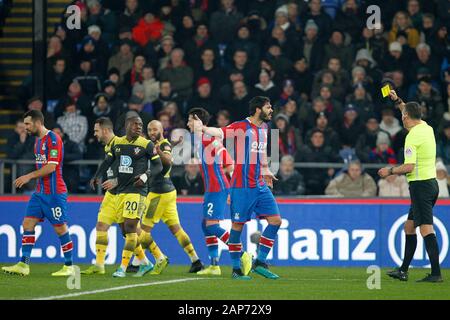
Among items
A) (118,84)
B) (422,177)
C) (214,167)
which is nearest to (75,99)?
(118,84)

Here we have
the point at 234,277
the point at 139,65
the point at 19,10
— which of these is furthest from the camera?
the point at 19,10

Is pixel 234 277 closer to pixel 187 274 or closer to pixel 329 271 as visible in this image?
pixel 187 274

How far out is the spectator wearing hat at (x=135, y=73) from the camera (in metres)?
22.5

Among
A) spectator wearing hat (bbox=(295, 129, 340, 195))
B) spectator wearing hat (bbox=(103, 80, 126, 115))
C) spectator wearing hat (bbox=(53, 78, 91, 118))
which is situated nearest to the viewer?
spectator wearing hat (bbox=(295, 129, 340, 195))

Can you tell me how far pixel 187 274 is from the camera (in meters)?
16.4

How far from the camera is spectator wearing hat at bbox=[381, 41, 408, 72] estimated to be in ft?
72.0

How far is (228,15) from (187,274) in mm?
7958

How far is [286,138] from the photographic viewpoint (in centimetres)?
2055

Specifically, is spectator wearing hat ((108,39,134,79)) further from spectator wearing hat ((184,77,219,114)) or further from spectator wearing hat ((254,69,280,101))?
spectator wearing hat ((254,69,280,101))

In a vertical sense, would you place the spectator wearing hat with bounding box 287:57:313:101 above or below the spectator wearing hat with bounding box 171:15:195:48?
below

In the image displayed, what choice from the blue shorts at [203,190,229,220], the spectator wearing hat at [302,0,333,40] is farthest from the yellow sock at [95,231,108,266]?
the spectator wearing hat at [302,0,333,40]

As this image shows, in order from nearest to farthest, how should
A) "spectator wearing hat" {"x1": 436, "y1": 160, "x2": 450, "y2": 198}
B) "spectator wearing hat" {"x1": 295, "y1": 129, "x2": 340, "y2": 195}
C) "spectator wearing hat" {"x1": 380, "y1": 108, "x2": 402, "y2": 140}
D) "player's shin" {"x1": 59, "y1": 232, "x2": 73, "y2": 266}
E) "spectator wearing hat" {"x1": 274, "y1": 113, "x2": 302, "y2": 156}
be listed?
"player's shin" {"x1": 59, "y1": 232, "x2": 73, "y2": 266}, "spectator wearing hat" {"x1": 436, "y1": 160, "x2": 450, "y2": 198}, "spectator wearing hat" {"x1": 295, "y1": 129, "x2": 340, "y2": 195}, "spectator wearing hat" {"x1": 274, "y1": 113, "x2": 302, "y2": 156}, "spectator wearing hat" {"x1": 380, "y1": 108, "x2": 402, "y2": 140}

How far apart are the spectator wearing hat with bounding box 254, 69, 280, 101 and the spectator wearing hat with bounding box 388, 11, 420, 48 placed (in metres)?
2.68
